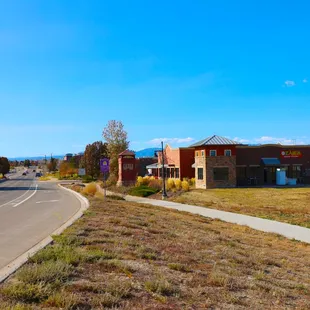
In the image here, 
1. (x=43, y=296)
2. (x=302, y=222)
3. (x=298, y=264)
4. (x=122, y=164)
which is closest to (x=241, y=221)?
(x=302, y=222)

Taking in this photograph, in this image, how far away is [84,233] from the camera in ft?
30.0

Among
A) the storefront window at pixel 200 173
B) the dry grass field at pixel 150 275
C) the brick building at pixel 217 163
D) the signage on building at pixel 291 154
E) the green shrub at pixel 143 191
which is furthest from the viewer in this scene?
the signage on building at pixel 291 154

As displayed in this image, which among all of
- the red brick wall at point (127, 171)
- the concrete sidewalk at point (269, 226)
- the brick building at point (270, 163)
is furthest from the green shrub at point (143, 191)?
the concrete sidewalk at point (269, 226)

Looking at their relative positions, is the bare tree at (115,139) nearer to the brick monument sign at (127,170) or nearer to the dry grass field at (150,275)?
the brick monument sign at (127,170)

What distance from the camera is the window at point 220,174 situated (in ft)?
136

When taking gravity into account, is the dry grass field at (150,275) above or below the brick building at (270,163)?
below

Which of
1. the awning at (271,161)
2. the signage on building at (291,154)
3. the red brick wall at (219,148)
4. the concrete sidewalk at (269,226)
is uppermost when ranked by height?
the red brick wall at (219,148)

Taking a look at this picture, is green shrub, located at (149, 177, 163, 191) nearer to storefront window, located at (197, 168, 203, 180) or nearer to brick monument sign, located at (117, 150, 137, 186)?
brick monument sign, located at (117, 150, 137, 186)

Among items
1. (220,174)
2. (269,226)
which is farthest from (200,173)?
(269,226)

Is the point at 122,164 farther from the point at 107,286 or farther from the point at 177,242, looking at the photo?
the point at 107,286

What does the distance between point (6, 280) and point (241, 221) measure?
46.1ft

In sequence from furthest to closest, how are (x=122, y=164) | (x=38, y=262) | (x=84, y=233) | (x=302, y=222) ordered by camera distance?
(x=122, y=164) → (x=302, y=222) → (x=84, y=233) → (x=38, y=262)

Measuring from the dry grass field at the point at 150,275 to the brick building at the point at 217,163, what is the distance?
31043mm

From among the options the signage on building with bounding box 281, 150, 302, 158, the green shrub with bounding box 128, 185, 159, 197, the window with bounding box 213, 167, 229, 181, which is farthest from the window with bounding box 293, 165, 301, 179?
the green shrub with bounding box 128, 185, 159, 197
